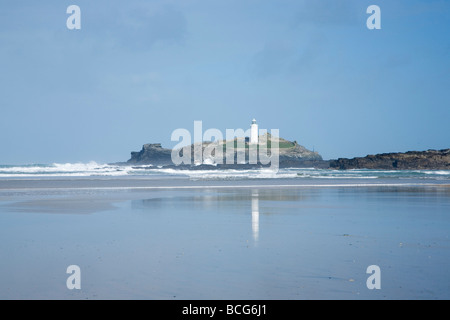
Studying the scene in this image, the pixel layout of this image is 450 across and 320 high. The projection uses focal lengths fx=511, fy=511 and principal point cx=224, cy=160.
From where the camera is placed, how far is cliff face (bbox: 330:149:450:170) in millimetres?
72062

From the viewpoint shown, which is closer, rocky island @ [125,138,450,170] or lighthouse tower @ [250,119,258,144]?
rocky island @ [125,138,450,170]

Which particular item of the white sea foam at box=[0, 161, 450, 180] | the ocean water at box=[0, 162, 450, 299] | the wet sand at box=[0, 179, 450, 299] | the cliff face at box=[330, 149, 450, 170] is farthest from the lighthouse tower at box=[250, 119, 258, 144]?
the ocean water at box=[0, 162, 450, 299]

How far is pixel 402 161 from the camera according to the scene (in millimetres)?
75125

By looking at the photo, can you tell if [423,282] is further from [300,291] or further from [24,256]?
[24,256]

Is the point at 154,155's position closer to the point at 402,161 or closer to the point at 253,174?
the point at 402,161

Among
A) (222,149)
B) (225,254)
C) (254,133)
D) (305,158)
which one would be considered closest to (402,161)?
(254,133)

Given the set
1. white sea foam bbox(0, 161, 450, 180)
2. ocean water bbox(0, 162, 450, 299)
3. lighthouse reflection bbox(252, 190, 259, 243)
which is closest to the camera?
ocean water bbox(0, 162, 450, 299)

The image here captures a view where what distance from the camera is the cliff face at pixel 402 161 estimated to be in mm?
72062

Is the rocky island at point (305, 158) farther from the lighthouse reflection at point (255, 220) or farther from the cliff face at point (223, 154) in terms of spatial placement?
the lighthouse reflection at point (255, 220)

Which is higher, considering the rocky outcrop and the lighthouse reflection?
the rocky outcrop

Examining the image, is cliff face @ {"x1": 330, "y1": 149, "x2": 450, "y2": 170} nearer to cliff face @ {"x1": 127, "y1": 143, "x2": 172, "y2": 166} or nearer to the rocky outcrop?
the rocky outcrop

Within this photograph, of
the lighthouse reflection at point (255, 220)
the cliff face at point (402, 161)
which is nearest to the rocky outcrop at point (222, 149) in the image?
the cliff face at point (402, 161)
